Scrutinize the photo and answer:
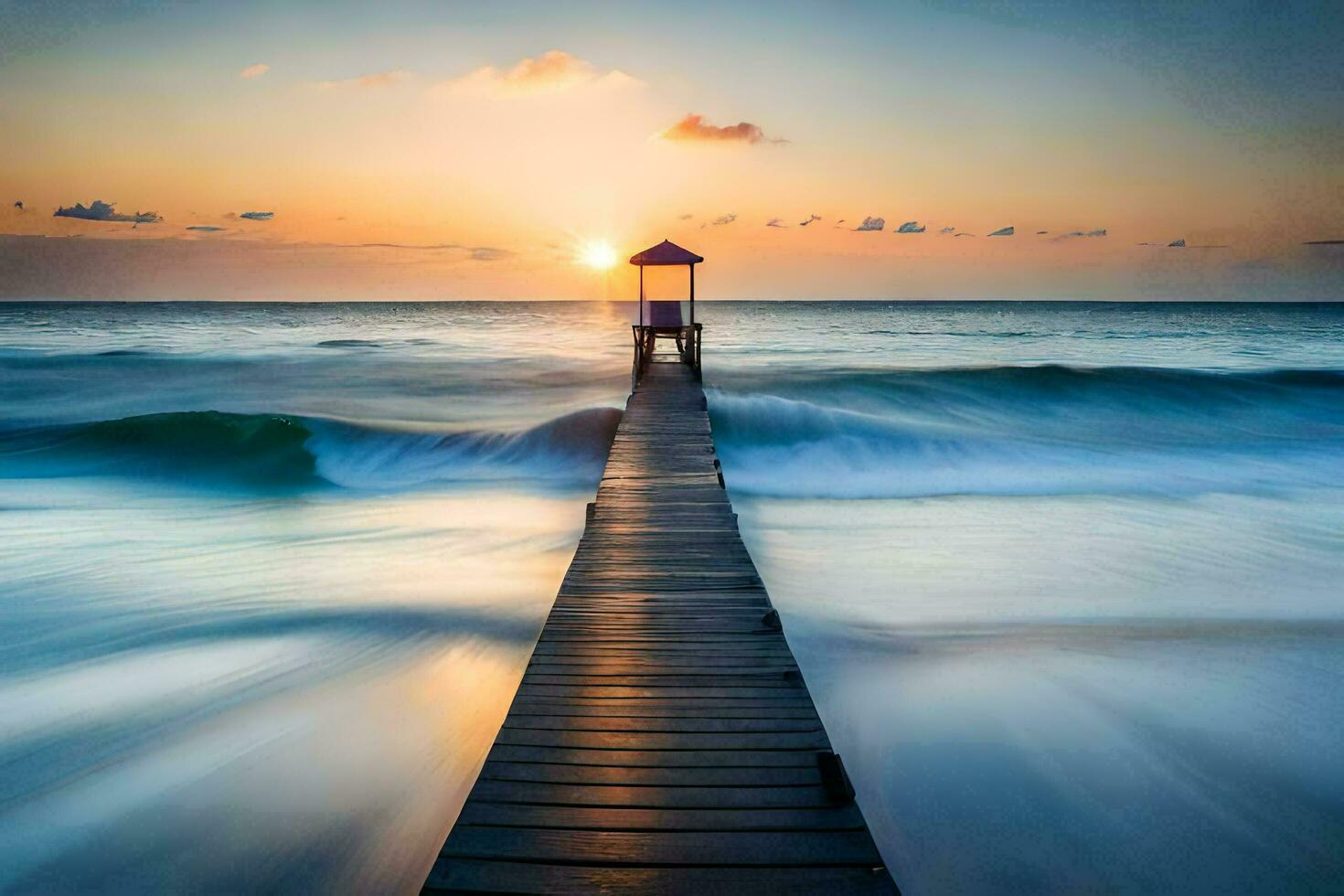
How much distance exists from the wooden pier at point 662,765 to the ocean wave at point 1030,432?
7693 mm

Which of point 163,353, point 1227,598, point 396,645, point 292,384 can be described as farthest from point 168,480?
point 163,353

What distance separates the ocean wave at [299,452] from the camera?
12.6 meters

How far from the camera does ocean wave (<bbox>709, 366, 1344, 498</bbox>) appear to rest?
12.3 metres

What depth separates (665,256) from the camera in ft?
45.9

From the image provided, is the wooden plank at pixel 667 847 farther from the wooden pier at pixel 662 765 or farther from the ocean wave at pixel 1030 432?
the ocean wave at pixel 1030 432

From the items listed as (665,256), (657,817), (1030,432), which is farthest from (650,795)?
(1030,432)

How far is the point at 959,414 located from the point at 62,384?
2563 cm

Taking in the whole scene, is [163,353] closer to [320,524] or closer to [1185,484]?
[320,524]

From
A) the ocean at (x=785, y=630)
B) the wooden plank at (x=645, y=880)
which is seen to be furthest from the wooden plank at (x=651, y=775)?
the ocean at (x=785, y=630)

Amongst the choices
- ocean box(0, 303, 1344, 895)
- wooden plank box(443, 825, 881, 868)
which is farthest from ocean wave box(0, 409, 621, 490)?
wooden plank box(443, 825, 881, 868)

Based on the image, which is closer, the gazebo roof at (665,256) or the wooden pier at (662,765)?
the wooden pier at (662,765)

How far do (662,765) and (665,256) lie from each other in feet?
40.0

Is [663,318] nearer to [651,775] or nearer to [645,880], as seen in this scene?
[651,775]

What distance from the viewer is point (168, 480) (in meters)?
12.1
